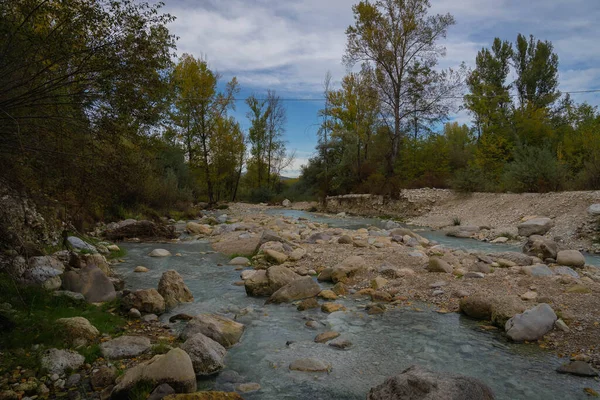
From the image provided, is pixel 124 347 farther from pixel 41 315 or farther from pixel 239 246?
pixel 239 246

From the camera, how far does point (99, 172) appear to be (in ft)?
13.7

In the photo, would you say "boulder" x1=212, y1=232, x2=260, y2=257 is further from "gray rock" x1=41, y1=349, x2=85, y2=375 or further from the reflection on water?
"gray rock" x1=41, y1=349, x2=85, y2=375

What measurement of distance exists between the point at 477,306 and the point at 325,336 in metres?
2.06

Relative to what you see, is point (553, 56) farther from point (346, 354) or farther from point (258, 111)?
point (346, 354)

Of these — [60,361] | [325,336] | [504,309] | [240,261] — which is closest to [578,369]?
[504,309]

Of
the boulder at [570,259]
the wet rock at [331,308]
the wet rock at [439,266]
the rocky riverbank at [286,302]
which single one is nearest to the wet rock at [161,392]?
the rocky riverbank at [286,302]

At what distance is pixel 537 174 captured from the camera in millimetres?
16062

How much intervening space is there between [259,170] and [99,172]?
117ft

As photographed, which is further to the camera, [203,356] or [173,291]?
[173,291]

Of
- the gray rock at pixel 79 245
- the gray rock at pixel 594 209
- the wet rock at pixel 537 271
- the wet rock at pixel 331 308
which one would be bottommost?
the wet rock at pixel 331 308

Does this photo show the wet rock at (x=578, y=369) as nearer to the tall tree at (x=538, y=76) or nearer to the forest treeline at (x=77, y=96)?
the forest treeline at (x=77, y=96)

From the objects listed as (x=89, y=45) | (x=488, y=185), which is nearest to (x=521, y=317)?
(x=89, y=45)

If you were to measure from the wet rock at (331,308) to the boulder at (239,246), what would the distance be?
424 cm

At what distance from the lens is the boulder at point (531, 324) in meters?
4.26
